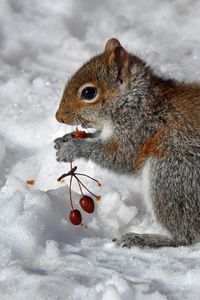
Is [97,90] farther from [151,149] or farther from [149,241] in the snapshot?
[149,241]

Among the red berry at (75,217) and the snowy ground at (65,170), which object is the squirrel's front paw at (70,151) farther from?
the red berry at (75,217)

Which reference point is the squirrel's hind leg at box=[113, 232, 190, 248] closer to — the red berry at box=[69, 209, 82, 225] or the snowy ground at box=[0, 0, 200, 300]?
the snowy ground at box=[0, 0, 200, 300]

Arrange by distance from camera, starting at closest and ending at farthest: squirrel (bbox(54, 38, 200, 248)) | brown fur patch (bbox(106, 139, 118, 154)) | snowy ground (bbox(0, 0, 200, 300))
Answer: snowy ground (bbox(0, 0, 200, 300)), squirrel (bbox(54, 38, 200, 248)), brown fur patch (bbox(106, 139, 118, 154))

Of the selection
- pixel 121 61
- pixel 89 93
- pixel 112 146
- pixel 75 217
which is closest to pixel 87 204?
pixel 75 217

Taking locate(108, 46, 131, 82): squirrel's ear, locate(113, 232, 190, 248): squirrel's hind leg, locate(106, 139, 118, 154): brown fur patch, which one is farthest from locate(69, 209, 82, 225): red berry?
locate(108, 46, 131, 82): squirrel's ear

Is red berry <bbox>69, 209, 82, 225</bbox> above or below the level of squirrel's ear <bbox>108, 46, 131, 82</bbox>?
below

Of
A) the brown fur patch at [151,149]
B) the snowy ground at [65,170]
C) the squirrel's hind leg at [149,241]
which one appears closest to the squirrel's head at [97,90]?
the brown fur patch at [151,149]

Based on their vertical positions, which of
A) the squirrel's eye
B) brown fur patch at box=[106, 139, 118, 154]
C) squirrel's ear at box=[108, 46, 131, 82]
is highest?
squirrel's ear at box=[108, 46, 131, 82]

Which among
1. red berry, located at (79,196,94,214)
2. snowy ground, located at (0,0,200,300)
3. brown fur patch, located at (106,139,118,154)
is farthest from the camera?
brown fur patch, located at (106,139,118,154)

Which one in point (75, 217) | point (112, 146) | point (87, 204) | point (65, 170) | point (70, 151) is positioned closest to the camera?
point (75, 217)
